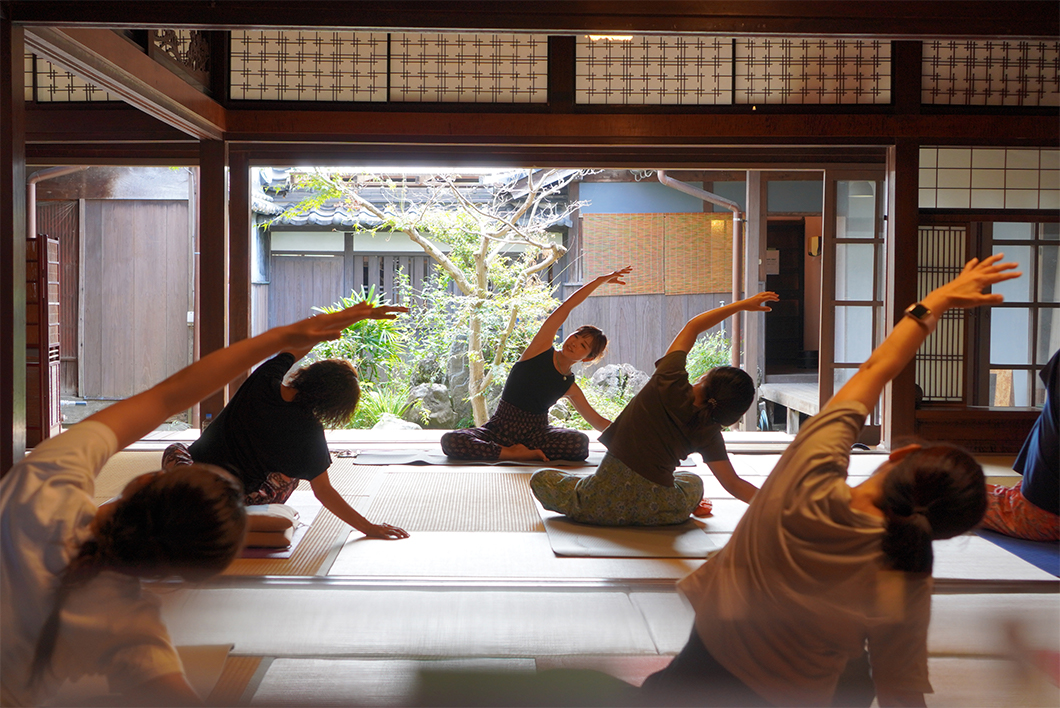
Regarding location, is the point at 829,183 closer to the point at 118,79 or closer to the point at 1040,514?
the point at 1040,514

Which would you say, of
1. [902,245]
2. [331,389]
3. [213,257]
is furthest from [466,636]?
[902,245]

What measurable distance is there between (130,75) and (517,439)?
2.69 meters

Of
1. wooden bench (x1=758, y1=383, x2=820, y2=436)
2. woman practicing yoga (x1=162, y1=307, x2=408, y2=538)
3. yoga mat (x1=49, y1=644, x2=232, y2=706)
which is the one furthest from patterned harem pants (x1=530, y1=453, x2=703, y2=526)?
wooden bench (x1=758, y1=383, x2=820, y2=436)

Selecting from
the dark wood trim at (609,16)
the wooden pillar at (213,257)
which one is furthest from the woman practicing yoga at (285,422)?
the wooden pillar at (213,257)

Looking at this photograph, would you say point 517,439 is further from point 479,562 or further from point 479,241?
point 479,241

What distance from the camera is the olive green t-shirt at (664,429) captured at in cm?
287

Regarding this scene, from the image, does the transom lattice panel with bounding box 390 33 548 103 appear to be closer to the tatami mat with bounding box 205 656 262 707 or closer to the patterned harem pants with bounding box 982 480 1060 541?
the patterned harem pants with bounding box 982 480 1060 541

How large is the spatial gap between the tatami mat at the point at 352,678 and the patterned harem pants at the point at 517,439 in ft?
9.75

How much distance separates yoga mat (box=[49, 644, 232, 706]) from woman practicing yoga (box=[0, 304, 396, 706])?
0.02 metres

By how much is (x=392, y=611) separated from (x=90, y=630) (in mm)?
680

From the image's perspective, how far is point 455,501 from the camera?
3.65 meters

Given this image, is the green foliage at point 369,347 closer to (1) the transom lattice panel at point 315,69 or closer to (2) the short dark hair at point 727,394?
(1) the transom lattice panel at point 315,69

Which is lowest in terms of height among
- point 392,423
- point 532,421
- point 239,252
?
point 392,423

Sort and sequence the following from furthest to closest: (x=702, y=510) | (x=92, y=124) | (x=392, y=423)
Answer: (x=392, y=423) < (x=92, y=124) < (x=702, y=510)
